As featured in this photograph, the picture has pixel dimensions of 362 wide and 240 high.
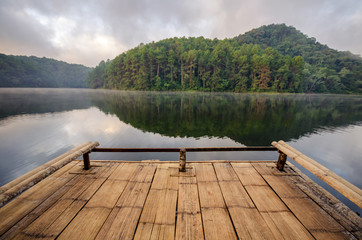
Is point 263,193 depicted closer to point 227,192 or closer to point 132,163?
point 227,192

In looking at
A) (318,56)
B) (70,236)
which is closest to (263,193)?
(70,236)

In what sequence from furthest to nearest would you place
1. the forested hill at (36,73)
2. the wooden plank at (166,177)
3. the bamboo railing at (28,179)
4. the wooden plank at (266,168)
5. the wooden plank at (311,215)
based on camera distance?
the forested hill at (36,73) < the wooden plank at (266,168) < the wooden plank at (166,177) < the wooden plank at (311,215) < the bamboo railing at (28,179)

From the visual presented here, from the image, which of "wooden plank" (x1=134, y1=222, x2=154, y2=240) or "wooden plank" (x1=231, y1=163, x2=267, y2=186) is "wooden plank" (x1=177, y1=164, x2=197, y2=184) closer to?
"wooden plank" (x1=231, y1=163, x2=267, y2=186)

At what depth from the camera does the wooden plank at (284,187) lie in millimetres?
3254

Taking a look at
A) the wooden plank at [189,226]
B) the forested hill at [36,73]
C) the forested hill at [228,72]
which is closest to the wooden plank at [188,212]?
the wooden plank at [189,226]

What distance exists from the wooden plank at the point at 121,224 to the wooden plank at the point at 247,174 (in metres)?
2.54

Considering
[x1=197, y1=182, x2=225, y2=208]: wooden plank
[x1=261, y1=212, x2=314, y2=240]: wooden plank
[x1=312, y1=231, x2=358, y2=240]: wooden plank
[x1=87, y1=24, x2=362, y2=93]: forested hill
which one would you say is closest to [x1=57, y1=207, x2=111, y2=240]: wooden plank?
[x1=197, y1=182, x2=225, y2=208]: wooden plank

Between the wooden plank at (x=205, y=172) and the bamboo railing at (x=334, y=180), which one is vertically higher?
the bamboo railing at (x=334, y=180)

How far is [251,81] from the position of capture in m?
80.8

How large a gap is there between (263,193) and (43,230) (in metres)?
4.04

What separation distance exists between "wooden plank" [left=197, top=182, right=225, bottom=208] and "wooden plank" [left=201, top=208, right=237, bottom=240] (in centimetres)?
13

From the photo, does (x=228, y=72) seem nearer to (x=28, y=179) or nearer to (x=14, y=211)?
(x=28, y=179)

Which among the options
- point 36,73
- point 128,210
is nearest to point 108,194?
point 128,210

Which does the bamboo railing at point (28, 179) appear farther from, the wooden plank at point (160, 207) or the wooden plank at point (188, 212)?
the wooden plank at point (188, 212)
